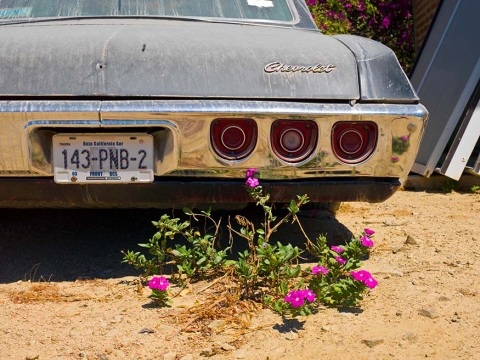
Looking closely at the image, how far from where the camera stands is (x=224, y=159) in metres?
3.10

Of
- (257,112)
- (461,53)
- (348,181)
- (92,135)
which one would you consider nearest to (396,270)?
(348,181)

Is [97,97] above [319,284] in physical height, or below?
above

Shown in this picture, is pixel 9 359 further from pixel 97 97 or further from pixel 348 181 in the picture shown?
pixel 348 181

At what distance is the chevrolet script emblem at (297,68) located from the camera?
3.11 m

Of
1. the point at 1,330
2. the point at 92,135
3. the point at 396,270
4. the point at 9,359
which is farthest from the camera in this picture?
the point at 396,270

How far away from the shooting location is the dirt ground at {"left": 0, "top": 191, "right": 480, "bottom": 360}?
264 centimetres

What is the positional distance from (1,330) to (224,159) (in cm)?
115

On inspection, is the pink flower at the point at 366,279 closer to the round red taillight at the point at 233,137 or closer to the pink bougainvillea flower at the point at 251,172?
the pink bougainvillea flower at the point at 251,172

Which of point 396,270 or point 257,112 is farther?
point 396,270

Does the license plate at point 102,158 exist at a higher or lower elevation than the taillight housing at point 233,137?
lower

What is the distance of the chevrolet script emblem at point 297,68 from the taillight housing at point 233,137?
10.2 inches

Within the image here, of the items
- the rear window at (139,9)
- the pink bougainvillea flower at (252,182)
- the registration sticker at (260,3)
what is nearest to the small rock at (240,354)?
the pink bougainvillea flower at (252,182)

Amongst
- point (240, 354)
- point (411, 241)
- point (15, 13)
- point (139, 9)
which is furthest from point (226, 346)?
point (15, 13)

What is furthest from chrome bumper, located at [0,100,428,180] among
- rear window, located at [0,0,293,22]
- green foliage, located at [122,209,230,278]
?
rear window, located at [0,0,293,22]
